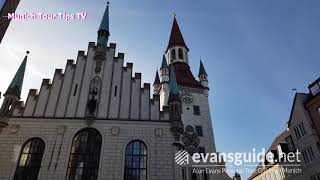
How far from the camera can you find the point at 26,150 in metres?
21.2

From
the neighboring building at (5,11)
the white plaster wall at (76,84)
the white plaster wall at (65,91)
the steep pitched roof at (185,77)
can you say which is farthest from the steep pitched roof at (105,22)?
the steep pitched roof at (185,77)

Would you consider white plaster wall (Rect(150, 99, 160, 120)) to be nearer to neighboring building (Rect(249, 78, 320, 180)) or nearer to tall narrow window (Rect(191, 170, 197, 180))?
tall narrow window (Rect(191, 170, 197, 180))

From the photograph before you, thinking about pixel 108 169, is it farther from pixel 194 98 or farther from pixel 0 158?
pixel 194 98

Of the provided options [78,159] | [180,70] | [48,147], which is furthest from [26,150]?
[180,70]

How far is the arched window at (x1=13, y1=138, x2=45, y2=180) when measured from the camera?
20.0 m

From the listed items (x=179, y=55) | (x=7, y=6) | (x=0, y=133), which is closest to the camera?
(x=7, y=6)

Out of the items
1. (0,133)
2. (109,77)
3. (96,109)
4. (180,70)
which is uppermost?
(180,70)

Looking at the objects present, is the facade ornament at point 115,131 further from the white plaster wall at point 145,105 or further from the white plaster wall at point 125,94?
the white plaster wall at point 145,105

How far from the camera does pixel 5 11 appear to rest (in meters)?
19.9

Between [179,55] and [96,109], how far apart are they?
30.1 meters

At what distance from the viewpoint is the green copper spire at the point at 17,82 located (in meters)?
23.4

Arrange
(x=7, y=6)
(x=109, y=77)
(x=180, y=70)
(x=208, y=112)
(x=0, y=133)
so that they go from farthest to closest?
(x=180, y=70) < (x=208, y=112) < (x=109, y=77) < (x=0, y=133) < (x=7, y=6)

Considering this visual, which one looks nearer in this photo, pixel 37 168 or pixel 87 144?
pixel 37 168

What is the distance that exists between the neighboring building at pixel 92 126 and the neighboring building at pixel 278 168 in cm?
1986
